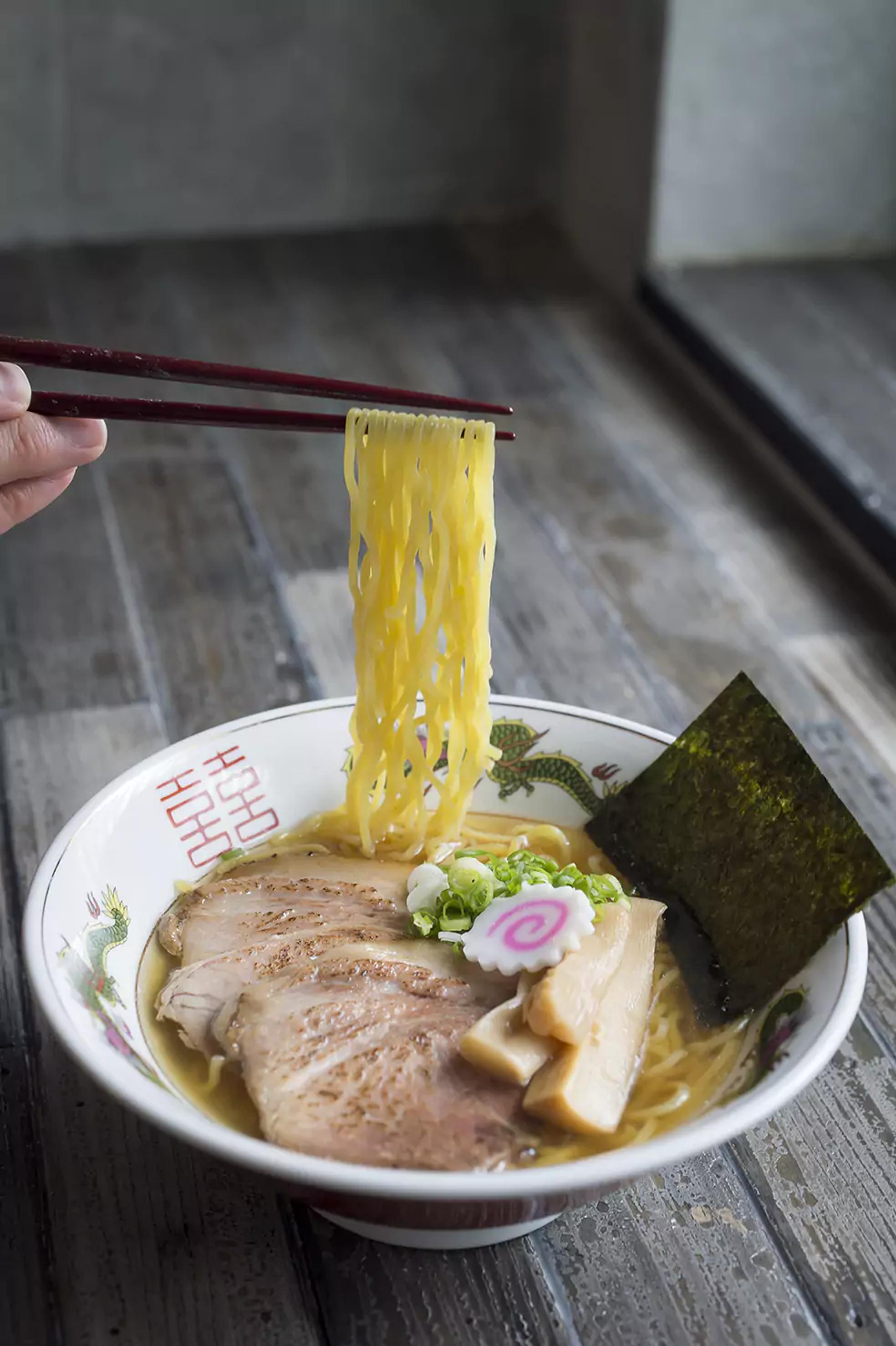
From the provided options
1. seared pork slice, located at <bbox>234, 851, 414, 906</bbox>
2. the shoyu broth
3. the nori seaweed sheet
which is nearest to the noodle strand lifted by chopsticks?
seared pork slice, located at <bbox>234, 851, 414, 906</bbox>

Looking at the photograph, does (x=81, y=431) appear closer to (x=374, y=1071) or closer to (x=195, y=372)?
(x=195, y=372)

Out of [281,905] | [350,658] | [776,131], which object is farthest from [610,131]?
[281,905]

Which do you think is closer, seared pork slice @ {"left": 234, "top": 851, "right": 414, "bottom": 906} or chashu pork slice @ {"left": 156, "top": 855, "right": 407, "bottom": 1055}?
chashu pork slice @ {"left": 156, "top": 855, "right": 407, "bottom": 1055}

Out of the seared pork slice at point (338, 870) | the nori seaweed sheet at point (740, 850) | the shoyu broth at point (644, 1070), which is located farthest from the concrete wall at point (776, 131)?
the shoyu broth at point (644, 1070)

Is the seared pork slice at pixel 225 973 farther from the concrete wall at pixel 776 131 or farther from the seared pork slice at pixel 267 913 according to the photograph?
the concrete wall at pixel 776 131

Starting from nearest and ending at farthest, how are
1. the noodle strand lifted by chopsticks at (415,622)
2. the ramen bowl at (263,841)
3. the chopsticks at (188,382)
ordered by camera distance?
the ramen bowl at (263,841) < the chopsticks at (188,382) < the noodle strand lifted by chopsticks at (415,622)

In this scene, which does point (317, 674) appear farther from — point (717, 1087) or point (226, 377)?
point (717, 1087)

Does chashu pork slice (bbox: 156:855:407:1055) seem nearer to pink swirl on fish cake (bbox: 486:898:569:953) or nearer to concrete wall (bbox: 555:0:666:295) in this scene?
pink swirl on fish cake (bbox: 486:898:569:953)
